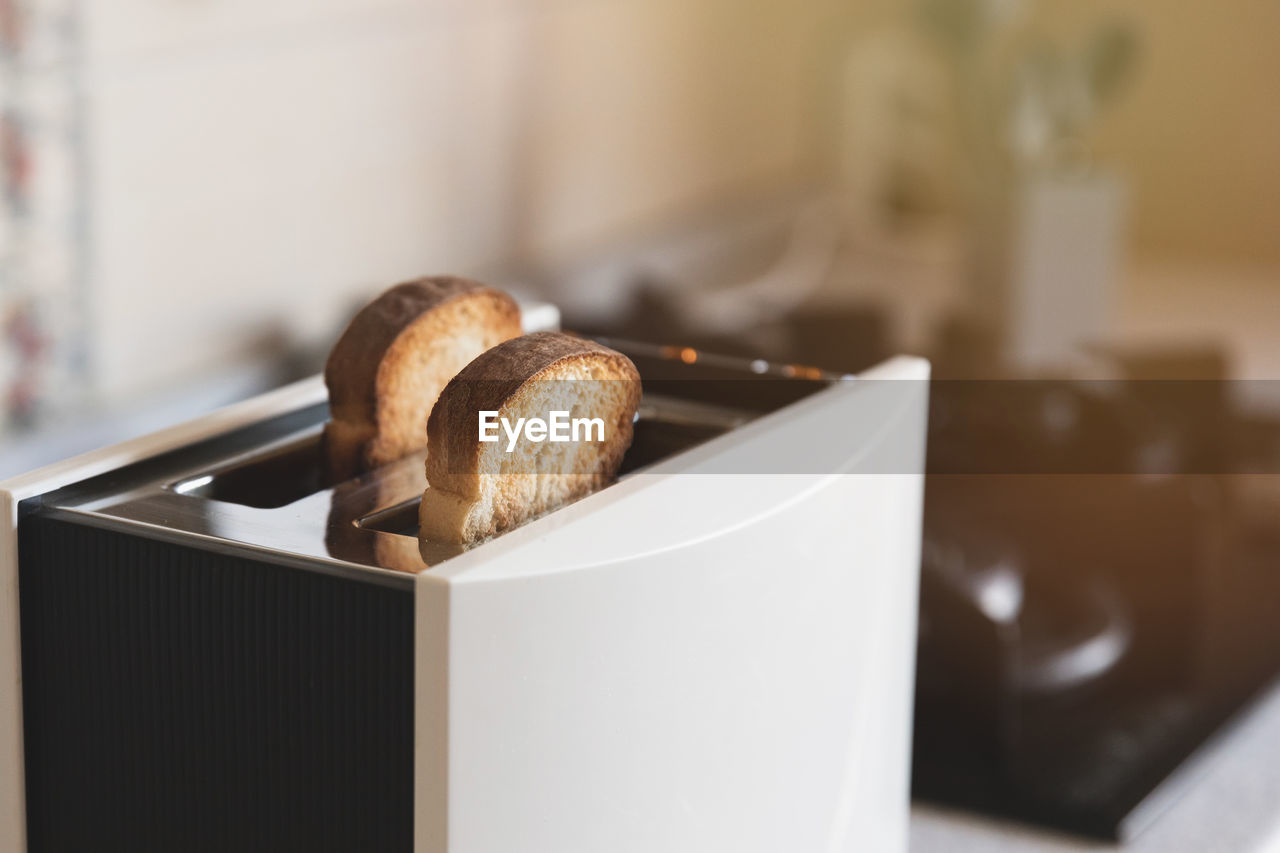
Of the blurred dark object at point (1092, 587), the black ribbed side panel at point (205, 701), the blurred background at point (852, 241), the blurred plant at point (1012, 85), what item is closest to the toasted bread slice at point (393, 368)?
the black ribbed side panel at point (205, 701)

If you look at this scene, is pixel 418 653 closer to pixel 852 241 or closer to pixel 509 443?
pixel 509 443

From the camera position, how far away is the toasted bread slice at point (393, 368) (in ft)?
1.98

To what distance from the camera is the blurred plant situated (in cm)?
204

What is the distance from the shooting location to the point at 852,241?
2.44 metres

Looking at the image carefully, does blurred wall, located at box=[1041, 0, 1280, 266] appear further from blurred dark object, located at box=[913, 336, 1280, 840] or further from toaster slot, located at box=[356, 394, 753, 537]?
toaster slot, located at box=[356, 394, 753, 537]

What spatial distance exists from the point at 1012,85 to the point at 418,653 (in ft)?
6.00

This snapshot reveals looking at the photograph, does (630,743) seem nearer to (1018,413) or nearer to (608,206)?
(1018,413)

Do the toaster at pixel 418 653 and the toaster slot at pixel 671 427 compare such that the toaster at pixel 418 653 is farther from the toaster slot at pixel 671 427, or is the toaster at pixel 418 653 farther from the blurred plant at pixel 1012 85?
the blurred plant at pixel 1012 85

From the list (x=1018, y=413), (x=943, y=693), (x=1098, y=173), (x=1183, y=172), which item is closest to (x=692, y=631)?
(x=943, y=693)

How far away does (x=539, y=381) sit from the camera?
21.3 inches

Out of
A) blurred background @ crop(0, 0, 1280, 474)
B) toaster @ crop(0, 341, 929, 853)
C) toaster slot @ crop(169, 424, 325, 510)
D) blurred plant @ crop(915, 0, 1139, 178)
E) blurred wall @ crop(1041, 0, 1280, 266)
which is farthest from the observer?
blurred wall @ crop(1041, 0, 1280, 266)

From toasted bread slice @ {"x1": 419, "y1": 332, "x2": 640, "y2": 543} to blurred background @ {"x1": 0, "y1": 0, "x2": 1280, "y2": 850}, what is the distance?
0.60 metres

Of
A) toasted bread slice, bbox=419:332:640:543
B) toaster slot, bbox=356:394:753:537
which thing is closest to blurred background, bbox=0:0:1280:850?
toaster slot, bbox=356:394:753:537

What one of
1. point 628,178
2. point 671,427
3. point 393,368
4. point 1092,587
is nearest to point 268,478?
point 393,368
